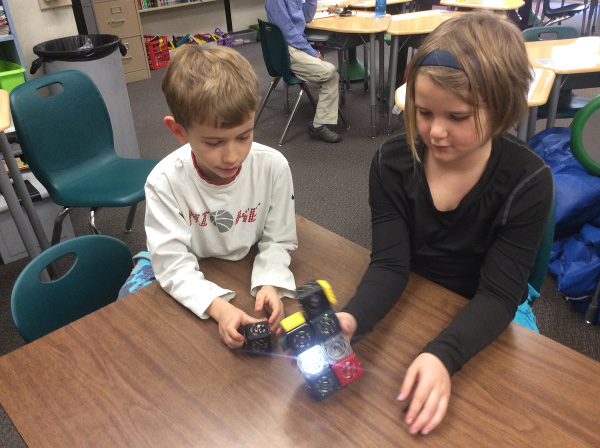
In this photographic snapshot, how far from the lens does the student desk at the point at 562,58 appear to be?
206cm

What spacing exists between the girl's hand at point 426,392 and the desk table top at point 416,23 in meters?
2.73

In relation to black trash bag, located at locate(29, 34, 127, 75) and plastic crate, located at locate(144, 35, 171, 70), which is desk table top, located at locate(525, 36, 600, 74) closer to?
black trash bag, located at locate(29, 34, 127, 75)

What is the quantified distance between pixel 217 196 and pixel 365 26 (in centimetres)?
261

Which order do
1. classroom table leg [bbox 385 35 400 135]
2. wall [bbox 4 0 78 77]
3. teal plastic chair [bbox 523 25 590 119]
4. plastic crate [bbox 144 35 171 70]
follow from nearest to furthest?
teal plastic chair [bbox 523 25 590 119], wall [bbox 4 0 78 77], classroom table leg [bbox 385 35 400 135], plastic crate [bbox 144 35 171 70]

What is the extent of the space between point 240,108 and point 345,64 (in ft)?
11.7

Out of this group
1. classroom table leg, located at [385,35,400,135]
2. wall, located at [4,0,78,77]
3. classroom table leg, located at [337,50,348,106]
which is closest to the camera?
wall, located at [4,0,78,77]

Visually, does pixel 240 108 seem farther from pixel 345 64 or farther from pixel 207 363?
pixel 345 64

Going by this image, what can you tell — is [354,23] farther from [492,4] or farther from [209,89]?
[209,89]

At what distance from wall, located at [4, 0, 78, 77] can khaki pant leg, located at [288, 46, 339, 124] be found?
4.64 feet

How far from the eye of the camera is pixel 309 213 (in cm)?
263

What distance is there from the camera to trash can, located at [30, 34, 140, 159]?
2674 mm

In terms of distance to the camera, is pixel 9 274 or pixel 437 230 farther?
pixel 9 274

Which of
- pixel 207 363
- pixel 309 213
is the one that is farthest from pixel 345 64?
pixel 207 363

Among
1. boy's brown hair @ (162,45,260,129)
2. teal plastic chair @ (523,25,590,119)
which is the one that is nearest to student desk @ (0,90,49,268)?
boy's brown hair @ (162,45,260,129)
